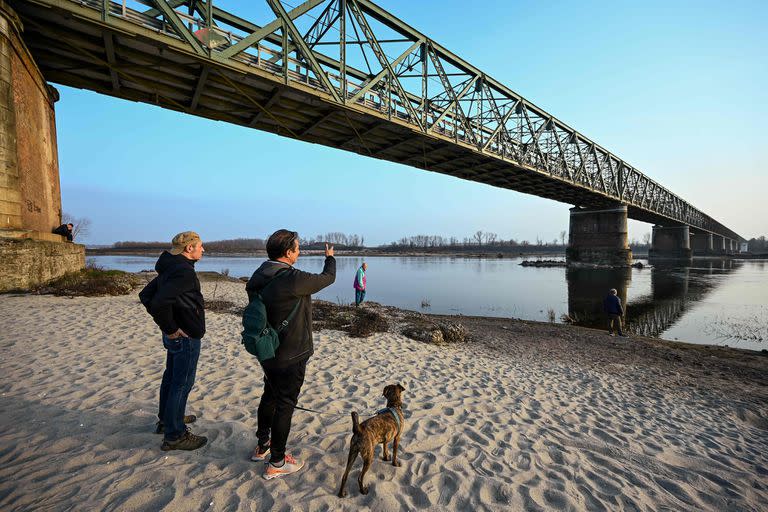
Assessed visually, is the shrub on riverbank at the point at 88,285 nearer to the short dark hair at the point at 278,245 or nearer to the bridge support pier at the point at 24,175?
the bridge support pier at the point at 24,175

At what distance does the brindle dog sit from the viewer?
104 inches

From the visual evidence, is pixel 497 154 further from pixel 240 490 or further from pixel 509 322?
pixel 240 490

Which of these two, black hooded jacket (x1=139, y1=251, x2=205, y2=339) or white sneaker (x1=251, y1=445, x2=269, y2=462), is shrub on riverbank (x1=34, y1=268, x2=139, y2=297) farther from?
white sneaker (x1=251, y1=445, x2=269, y2=462)

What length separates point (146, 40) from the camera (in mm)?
10539

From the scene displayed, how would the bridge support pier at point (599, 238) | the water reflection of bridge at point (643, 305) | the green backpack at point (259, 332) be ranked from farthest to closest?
the bridge support pier at point (599, 238)
the water reflection of bridge at point (643, 305)
the green backpack at point (259, 332)

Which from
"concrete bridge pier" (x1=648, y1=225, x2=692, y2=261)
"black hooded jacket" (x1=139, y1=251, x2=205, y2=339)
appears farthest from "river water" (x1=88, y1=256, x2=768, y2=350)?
"concrete bridge pier" (x1=648, y1=225, x2=692, y2=261)

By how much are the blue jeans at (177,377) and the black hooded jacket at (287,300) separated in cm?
99

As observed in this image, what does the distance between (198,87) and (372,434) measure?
51.7 feet

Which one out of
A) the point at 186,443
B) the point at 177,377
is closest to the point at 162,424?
the point at 186,443

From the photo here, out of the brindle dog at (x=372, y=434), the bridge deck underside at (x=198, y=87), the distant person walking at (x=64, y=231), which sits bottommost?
the brindle dog at (x=372, y=434)

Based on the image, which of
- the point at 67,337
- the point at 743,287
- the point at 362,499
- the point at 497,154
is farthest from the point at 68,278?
the point at 743,287

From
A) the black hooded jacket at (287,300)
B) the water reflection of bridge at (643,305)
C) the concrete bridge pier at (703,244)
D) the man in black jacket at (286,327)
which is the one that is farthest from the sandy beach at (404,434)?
the concrete bridge pier at (703,244)

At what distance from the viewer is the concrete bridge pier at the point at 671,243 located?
77.8 metres

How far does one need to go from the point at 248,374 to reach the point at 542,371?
603cm
